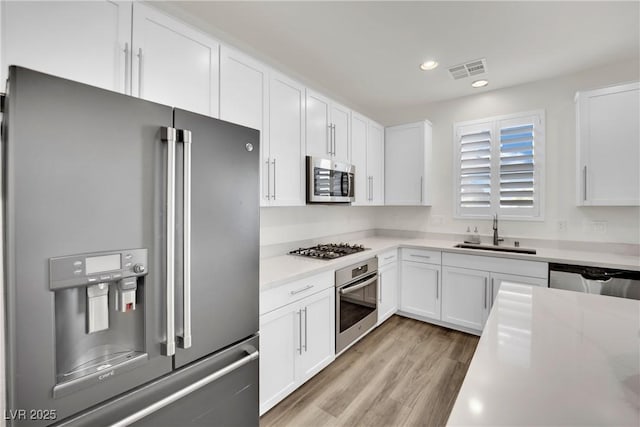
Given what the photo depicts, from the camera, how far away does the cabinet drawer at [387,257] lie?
300 cm

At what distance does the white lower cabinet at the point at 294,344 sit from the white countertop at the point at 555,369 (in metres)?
1.22

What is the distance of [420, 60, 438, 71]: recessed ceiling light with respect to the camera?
2.62 m

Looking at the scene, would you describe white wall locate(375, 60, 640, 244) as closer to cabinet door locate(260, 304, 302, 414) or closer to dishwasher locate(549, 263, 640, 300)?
dishwasher locate(549, 263, 640, 300)

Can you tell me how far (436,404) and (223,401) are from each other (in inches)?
58.3

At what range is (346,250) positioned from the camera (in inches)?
110

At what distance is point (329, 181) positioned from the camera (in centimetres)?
264

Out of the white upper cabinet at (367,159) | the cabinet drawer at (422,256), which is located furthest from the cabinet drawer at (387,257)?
the white upper cabinet at (367,159)

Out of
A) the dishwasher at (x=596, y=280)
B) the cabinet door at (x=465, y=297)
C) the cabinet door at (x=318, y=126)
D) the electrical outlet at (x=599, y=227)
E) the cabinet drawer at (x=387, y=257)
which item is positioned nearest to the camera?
the dishwasher at (x=596, y=280)

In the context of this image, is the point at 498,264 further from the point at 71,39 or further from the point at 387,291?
the point at 71,39

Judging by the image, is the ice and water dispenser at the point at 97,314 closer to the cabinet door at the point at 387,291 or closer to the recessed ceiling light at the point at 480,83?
the cabinet door at the point at 387,291

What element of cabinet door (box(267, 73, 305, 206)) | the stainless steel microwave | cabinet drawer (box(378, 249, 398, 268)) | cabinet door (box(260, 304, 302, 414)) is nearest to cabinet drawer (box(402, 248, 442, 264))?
cabinet drawer (box(378, 249, 398, 268))

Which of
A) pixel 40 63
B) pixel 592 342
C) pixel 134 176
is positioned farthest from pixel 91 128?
pixel 592 342

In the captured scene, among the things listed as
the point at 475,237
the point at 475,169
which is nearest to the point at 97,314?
the point at 475,237

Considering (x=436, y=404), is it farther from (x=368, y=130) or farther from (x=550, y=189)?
(x=368, y=130)
